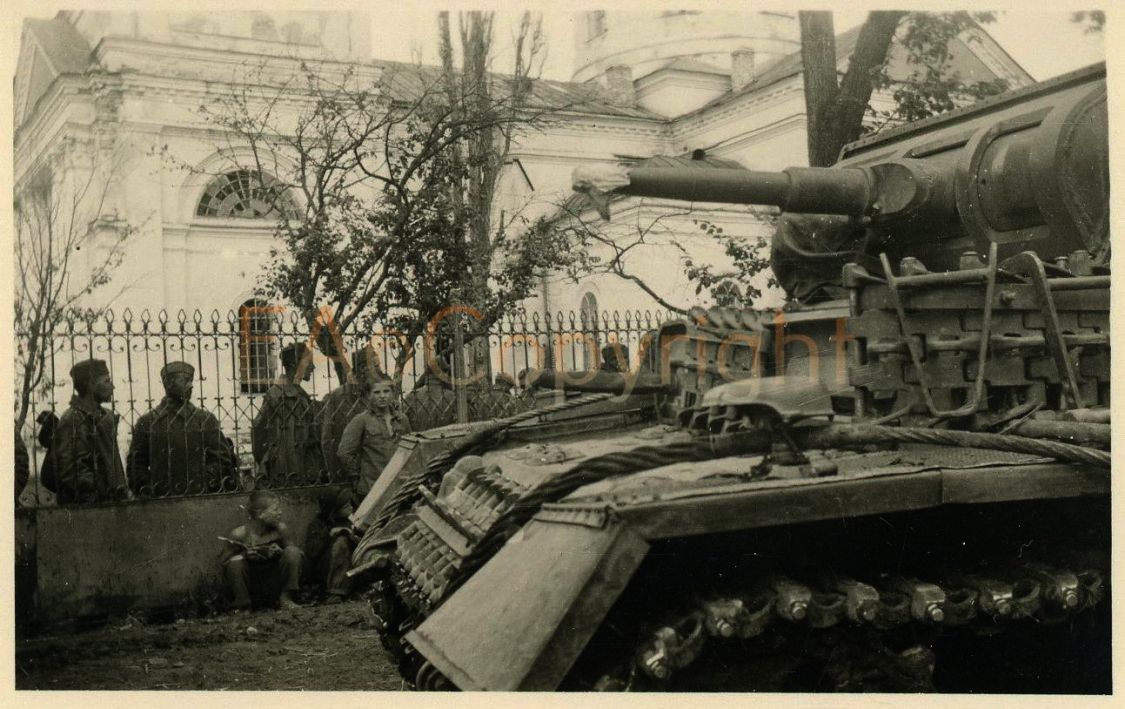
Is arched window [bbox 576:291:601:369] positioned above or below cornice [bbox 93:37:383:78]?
below

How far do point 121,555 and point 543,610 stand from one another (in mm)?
5451

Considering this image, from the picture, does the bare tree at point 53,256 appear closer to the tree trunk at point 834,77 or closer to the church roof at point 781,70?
the tree trunk at point 834,77

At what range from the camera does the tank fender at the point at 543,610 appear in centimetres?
261

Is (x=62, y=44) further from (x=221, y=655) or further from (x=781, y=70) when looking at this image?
(x=781, y=70)

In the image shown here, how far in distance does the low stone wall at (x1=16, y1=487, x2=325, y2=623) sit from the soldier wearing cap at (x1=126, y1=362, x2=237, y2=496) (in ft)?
0.59

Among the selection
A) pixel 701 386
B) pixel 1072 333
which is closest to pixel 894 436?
pixel 1072 333

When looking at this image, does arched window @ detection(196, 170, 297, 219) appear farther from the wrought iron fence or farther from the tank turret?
the tank turret

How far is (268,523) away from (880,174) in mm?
4806

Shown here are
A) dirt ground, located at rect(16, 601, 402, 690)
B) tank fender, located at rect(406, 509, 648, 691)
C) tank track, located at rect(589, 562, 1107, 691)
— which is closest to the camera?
tank fender, located at rect(406, 509, 648, 691)

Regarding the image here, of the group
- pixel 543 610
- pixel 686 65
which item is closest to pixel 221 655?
pixel 543 610

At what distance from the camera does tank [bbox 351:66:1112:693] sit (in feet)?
9.29

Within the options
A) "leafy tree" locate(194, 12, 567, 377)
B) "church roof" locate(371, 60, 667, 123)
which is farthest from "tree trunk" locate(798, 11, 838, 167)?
"church roof" locate(371, 60, 667, 123)

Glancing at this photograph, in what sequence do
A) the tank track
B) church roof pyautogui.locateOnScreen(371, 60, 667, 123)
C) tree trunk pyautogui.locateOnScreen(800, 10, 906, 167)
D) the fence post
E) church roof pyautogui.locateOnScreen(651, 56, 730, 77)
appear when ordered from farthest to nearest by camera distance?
1. church roof pyautogui.locateOnScreen(651, 56, 730, 77)
2. church roof pyautogui.locateOnScreen(371, 60, 667, 123)
3. tree trunk pyautogui.locateOnScreen(800, 10, 906, 167)
4. the fence post
5. the tank track

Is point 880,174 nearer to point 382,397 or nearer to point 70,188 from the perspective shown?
point 382,397
